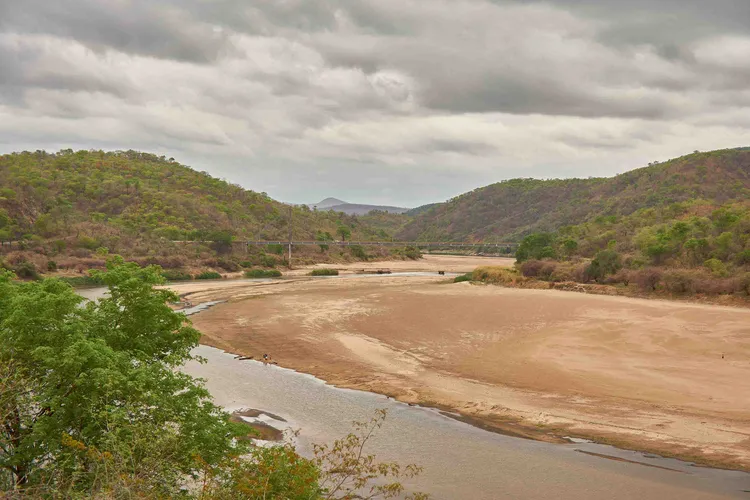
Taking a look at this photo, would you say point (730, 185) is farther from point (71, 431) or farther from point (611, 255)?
point (71, 431)

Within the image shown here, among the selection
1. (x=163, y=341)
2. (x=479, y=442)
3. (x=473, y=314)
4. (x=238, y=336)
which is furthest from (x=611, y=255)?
(x=163, y=341)

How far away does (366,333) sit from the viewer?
3941 cm

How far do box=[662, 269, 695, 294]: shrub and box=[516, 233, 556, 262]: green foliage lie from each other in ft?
79.1

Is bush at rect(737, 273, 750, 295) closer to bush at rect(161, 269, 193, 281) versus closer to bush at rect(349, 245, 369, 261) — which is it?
bush at rect(161, 269, 193, 281)

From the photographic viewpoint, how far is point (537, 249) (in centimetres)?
7875

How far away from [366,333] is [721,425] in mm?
22718

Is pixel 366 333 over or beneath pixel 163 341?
beneath

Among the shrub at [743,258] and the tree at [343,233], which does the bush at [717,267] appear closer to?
the shrub at [743,258]

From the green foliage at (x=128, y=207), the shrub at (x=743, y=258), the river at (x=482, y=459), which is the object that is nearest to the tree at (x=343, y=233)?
the green foliage at (x=128, y=207)

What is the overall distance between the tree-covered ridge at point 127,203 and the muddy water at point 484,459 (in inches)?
2952

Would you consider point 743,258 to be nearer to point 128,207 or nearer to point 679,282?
point 679,282

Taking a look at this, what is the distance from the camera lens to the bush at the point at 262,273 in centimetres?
9538

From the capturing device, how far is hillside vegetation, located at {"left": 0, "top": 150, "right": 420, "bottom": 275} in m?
90.1

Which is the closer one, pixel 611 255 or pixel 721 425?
pixel 721 425
